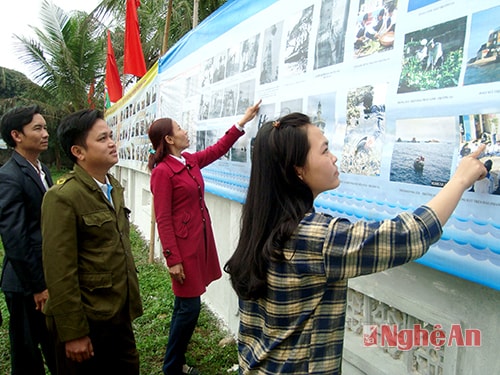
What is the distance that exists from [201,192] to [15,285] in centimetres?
112

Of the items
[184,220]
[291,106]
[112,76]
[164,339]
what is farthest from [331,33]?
[112,76]

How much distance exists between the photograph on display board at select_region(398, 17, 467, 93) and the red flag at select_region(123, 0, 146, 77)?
405cm

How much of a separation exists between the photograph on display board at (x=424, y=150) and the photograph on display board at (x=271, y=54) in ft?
3.00

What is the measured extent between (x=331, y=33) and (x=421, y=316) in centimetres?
118

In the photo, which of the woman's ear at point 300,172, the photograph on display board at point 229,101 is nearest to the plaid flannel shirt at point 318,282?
the woman's ear at point 300,172

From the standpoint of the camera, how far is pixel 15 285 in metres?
2.06

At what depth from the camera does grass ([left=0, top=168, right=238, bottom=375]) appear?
101 inches

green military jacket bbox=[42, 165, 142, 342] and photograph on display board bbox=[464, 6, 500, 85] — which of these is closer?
photograph on display board bbox=[464, 6, 500, 85]

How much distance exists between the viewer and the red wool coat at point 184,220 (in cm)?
218

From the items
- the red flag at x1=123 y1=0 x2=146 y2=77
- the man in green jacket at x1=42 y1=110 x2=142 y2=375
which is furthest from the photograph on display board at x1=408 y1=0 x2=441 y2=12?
the red flag at x1=123 y1=0 x2=146 y2=77

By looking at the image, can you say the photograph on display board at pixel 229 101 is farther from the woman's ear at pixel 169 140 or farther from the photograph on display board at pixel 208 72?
the woman's ear at pixel 169 140

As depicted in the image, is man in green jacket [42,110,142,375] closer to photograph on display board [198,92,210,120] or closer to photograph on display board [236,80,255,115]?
photograph on display board [236,80,255,115]

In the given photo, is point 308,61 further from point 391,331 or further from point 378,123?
point 391,331

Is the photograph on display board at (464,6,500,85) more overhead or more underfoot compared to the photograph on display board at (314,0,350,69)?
more underfoot
